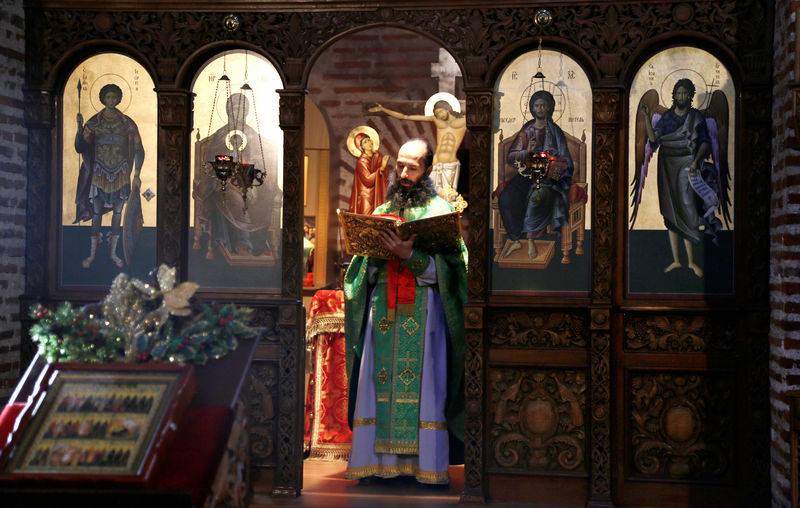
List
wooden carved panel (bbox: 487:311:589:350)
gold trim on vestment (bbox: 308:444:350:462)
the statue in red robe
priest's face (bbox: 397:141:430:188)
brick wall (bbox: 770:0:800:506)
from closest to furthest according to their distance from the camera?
brick wall (bbox: 770:0:800:506) < wooden carved panel (bbox: 487:311:589:350) < priest's face (bbox: 397:141:430:188) < gold trim on vestment (bbox: 308:444:350:462) < the statue in red robe

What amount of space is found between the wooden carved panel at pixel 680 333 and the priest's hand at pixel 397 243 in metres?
1.51

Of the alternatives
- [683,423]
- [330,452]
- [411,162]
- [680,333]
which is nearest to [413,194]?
[411,162]

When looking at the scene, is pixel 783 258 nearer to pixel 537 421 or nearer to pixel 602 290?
pixel 602 290

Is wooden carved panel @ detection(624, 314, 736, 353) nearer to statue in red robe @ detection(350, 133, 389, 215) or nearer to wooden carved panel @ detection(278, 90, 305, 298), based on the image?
wooden carved panel @ detection(278, 90, 305, 298)

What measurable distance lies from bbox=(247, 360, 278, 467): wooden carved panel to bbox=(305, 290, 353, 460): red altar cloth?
1106 mm

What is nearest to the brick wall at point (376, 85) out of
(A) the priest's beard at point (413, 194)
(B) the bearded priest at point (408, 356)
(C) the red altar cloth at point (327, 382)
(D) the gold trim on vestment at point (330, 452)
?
(C) the red altar cloth at point (327, 382)

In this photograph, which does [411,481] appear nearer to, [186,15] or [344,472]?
[344,472]

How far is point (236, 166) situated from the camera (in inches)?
240

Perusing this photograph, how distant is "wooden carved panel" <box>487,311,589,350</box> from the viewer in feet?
19.6

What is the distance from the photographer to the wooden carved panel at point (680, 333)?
19.4 ft

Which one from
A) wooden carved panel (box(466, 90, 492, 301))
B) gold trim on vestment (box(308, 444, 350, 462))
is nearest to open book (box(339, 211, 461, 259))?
wooden carved panel (box(466, 90, 492, 301))

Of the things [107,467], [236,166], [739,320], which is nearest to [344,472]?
[236,166]

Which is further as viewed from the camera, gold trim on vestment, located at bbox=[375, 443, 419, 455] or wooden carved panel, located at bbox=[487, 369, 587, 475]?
gold trim on vestment, located at bbox=[375, 443, 419, 455]

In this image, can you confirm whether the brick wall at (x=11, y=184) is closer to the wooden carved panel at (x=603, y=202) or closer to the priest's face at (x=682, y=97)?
the wooden carved panel at (x=603, y=202)
